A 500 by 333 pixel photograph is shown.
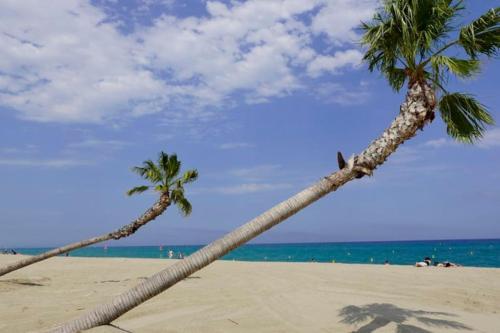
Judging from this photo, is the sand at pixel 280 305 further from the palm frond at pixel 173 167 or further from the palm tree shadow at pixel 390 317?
the palm frond at pixel 173 167

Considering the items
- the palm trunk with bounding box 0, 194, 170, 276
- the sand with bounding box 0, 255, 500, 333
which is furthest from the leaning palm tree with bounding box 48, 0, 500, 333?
the palm trunk with bounding box 0, 194, 170, 276

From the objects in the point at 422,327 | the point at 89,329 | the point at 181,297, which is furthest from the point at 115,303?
the point at 181,297

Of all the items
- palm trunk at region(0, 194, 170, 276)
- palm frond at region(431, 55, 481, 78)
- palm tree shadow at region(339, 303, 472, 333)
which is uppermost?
palm frond at region(431, 55, 481, 78)

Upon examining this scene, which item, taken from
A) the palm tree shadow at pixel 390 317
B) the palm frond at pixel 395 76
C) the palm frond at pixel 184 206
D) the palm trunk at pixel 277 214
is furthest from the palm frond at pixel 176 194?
the palm trunk at pixel 277 214

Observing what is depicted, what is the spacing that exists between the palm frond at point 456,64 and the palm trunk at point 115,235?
51.8 feet

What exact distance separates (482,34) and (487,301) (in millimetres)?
9083

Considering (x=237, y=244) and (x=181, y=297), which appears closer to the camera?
(x=237, y=244)

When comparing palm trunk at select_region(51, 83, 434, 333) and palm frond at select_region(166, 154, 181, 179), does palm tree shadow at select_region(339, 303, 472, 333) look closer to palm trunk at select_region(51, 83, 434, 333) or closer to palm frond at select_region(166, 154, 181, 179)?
palm trunk at select_region(51, 83, 434, 333)

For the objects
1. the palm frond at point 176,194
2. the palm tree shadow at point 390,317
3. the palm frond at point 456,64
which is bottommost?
the palm tree shadow at point 390,317

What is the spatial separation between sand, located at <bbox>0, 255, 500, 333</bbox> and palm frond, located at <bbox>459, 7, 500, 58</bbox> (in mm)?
6260

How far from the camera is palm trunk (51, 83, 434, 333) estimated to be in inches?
261

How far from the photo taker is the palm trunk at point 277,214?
6641 millimetres

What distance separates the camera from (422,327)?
962cm

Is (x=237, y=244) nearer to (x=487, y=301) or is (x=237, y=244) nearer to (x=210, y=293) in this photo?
(x=210, y=293)
